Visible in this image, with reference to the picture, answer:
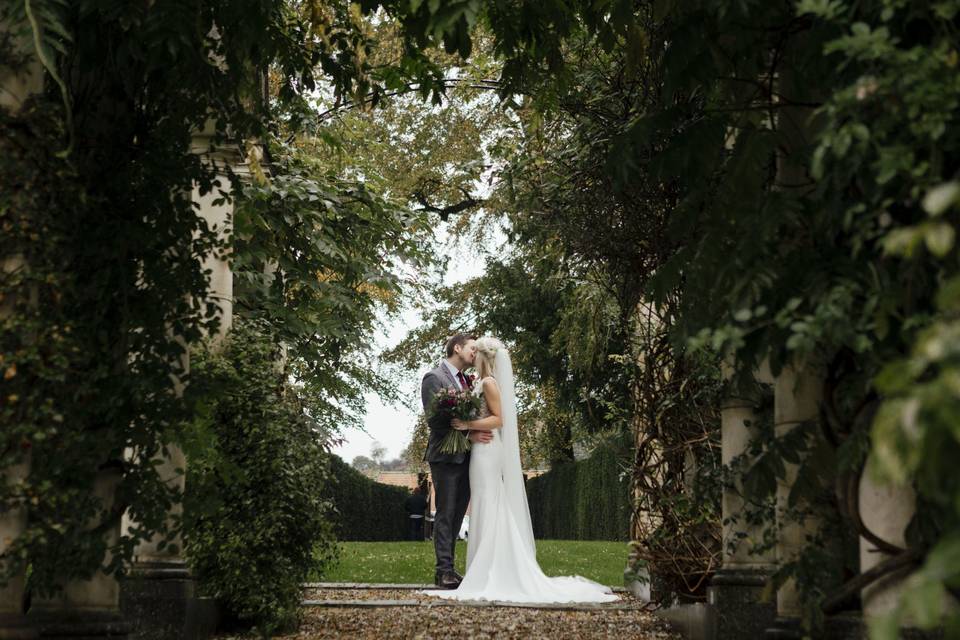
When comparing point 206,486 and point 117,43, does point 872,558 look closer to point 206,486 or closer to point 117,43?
point 206,486

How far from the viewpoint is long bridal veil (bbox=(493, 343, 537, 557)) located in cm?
1227

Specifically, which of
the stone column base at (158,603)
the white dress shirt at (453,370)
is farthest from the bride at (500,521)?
the stone column base at (158,603)

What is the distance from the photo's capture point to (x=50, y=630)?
516 centimetres

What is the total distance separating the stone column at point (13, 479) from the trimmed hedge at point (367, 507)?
22.0 meters

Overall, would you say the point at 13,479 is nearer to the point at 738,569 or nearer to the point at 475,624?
the point at 738,569

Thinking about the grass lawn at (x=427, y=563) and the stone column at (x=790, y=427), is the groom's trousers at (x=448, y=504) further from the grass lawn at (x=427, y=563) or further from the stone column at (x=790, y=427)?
the stone column at (x=790, y=427)

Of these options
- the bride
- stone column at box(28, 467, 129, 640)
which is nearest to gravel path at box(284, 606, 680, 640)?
the bride

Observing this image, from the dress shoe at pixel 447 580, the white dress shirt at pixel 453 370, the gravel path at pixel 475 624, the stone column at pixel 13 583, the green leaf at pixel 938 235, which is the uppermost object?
the white dress shirt at pixel 453 370

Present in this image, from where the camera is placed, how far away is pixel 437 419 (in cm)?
1223

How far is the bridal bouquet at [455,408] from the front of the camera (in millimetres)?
12109

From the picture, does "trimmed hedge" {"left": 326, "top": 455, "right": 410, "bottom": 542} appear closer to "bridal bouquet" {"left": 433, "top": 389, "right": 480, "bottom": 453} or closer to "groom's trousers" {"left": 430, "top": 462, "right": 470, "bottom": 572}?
"groom's trousers" {"left": 430, "top": 462, "right": 470, "bottom": 572}

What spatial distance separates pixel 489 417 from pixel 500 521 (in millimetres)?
1134

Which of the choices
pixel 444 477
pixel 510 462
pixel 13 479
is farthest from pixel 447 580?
pixel 13 479

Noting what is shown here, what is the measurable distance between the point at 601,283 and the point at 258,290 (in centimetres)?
344
